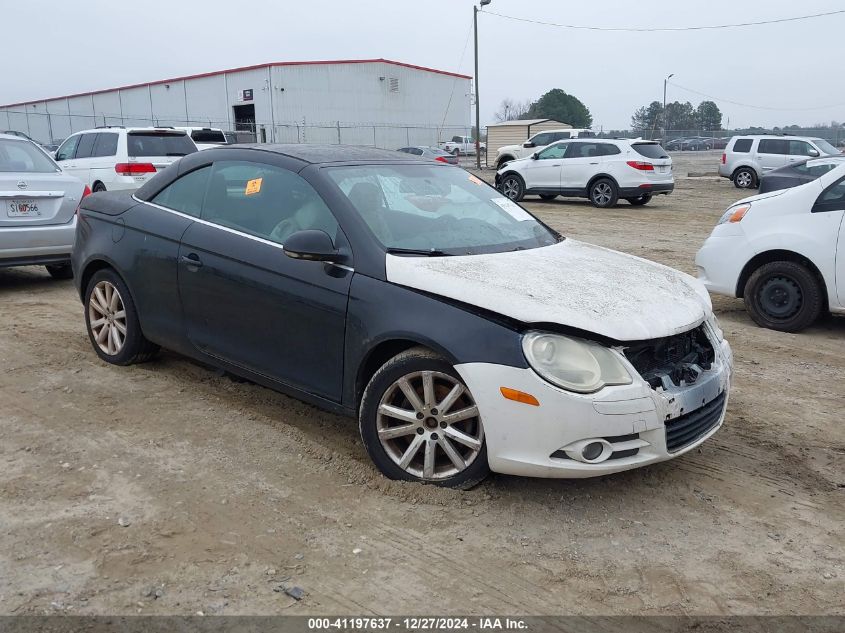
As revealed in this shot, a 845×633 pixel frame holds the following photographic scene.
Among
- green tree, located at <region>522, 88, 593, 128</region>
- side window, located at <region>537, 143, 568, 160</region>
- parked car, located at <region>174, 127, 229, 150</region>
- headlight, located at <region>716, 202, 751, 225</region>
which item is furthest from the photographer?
green tree, located at <region>522, 88, 593, 128</region>

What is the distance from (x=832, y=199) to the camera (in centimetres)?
643

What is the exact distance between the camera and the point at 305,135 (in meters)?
46.6

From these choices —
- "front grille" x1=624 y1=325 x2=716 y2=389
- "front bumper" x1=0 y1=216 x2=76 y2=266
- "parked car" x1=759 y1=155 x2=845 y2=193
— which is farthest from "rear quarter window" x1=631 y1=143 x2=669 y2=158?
"front grille" x1=624 y1=325 x2=716 y2=389

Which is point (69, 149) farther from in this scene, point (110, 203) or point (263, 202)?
point (263, 202)

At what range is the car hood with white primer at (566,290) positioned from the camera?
11.2ft

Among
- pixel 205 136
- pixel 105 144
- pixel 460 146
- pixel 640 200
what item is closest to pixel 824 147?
pixel 640 200

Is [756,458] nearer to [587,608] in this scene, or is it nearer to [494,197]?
[587,608]

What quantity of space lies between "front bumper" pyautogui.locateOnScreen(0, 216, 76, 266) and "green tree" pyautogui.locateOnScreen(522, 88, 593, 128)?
75.9 m

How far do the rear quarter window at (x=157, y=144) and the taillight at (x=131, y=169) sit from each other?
0.74ft

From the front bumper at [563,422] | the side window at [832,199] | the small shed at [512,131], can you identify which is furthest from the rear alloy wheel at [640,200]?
the small shed at [512,131]

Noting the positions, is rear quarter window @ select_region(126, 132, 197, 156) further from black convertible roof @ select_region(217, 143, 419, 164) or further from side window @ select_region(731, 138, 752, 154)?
side window @ select_region(731, 138, 752, 154)

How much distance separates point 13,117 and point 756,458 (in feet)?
224

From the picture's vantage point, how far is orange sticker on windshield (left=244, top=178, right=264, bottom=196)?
4492 millimetres

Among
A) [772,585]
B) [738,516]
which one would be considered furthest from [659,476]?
[772,585]
